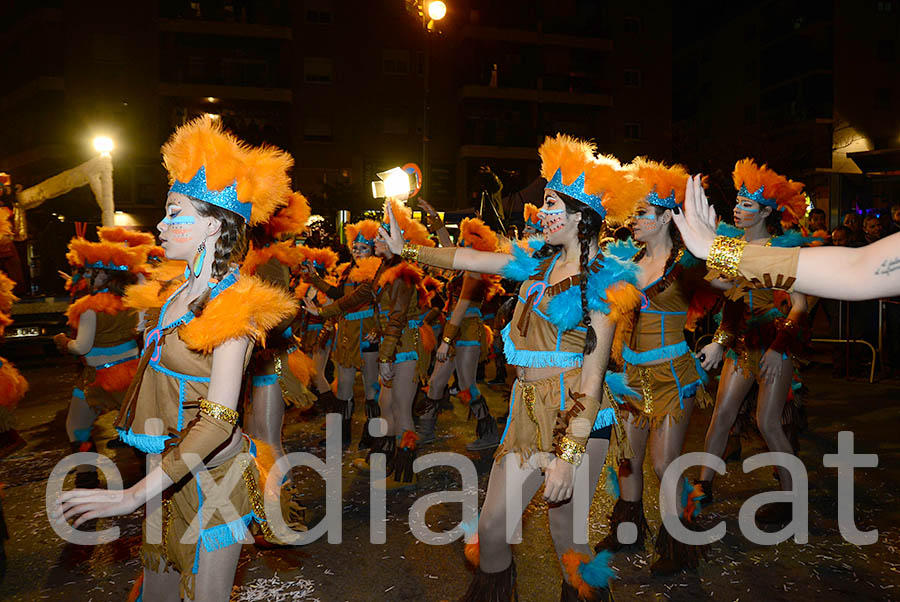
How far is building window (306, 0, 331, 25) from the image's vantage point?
32.6m

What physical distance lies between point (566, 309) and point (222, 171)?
1.63 meters

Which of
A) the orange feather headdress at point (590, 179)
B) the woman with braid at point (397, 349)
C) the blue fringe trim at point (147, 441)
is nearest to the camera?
the blue fringe trim at point (147, 441)

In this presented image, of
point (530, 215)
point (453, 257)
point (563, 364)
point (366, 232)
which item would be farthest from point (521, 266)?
point (366, 232)

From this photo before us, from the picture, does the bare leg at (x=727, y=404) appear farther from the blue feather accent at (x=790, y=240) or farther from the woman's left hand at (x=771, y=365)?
the blue feather accent at (x=790, y=240)

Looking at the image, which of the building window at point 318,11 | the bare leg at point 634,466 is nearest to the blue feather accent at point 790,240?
the bare leg at point 634,466

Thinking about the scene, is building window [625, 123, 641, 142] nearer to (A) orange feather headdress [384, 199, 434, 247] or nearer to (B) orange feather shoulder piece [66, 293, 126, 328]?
(A) orange feather headdress [384, 199, 434, 247]

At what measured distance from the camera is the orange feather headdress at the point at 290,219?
545 centimetres

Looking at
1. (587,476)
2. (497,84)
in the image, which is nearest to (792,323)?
(587,476)

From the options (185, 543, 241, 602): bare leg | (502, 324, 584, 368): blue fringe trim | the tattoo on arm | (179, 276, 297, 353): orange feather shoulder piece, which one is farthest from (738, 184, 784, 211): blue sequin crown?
(185, 543, 241, 602): bare leg

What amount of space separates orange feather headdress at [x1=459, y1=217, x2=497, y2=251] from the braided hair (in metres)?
5.19

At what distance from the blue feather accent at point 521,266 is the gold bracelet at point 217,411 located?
175cm

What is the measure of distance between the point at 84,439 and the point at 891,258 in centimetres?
637

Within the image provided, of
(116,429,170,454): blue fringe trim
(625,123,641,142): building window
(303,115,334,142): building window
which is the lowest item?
(116,429,170,454): blue fringe trim

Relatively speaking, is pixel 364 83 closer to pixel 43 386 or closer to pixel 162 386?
pixel 43 386
